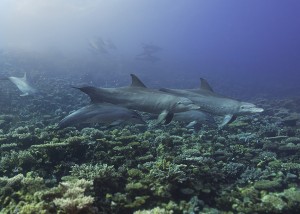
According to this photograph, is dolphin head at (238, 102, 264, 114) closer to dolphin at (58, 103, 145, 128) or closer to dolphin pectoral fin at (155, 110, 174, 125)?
dolphin pectoral fin at (155, 110, 174, 125)

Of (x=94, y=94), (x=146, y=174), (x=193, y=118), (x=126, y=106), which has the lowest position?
(x=146, y=174)

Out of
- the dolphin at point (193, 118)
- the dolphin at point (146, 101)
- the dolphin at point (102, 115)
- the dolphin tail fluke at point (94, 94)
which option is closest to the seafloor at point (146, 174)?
the dolphin at point (102, 115)

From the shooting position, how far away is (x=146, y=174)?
7.68 m

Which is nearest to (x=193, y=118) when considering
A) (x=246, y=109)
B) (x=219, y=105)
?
(x=219, y=105)

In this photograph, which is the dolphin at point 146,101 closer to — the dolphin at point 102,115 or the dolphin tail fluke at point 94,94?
the dolphin tail fluke at point 94,94

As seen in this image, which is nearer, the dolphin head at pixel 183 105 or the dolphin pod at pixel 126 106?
the dolphin pod at pixel 126 106

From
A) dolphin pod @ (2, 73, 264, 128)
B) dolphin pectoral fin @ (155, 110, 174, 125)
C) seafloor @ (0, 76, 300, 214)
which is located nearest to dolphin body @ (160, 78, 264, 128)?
seafloor @ (0, 76, 300, 214)

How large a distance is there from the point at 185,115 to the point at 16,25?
120807 millimetres

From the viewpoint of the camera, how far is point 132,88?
10.5 meters

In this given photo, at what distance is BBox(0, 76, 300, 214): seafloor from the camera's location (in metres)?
6.38

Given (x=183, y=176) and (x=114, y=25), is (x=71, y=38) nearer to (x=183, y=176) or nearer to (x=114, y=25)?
(x=114, y=25)

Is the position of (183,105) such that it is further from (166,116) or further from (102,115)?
(102,115)

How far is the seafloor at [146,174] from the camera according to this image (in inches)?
251

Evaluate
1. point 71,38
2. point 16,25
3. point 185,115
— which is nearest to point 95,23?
point 71,38
